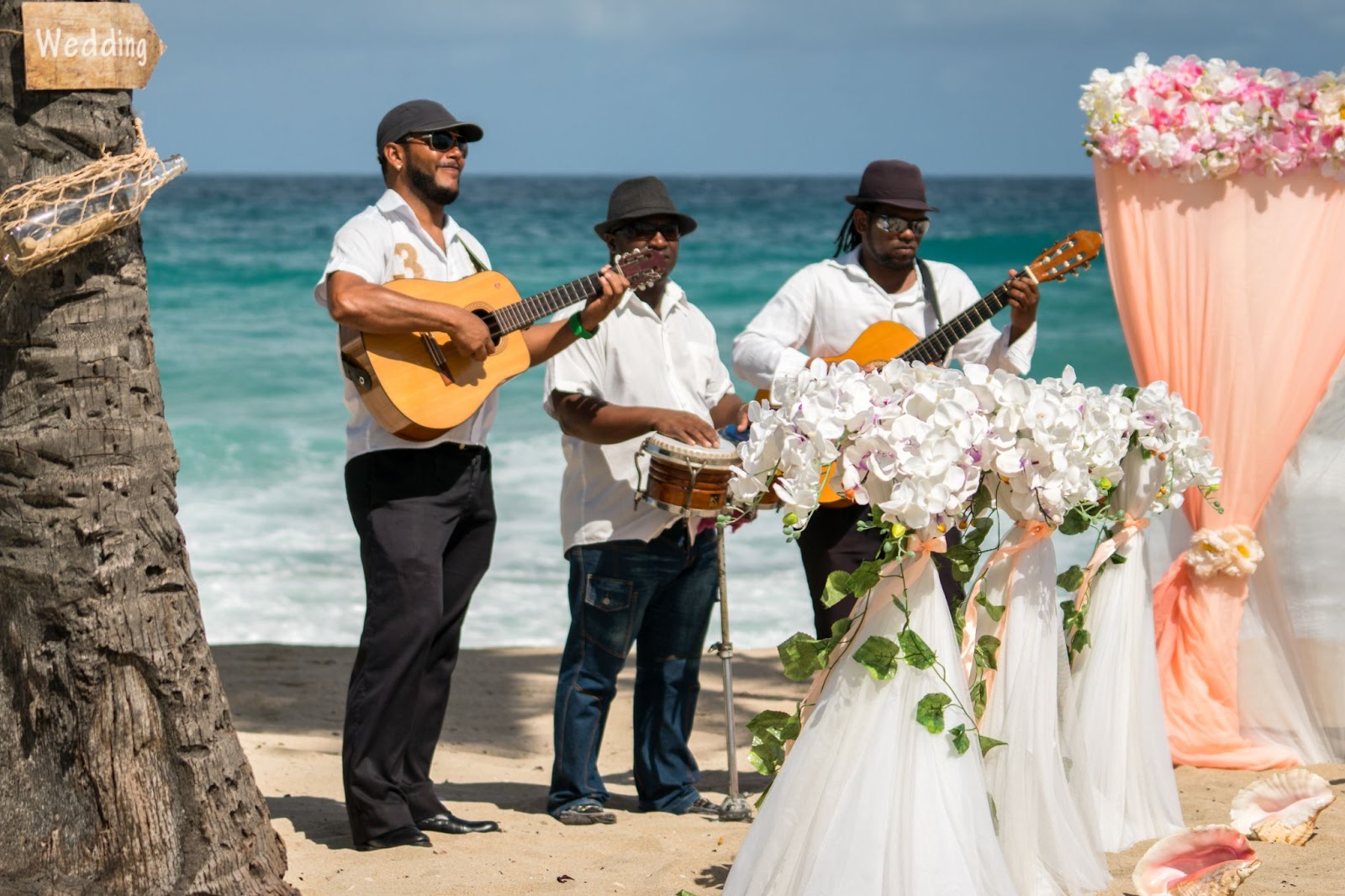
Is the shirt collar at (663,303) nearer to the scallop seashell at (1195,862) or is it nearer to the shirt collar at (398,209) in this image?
the shirt collar at (398,209)

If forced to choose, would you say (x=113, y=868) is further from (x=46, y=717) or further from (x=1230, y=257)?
(x=1230, y=257)

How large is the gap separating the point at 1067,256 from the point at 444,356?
216 cm

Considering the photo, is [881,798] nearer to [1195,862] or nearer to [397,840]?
[1195,862]

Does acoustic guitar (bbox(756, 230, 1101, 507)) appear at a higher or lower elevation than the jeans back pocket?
higher

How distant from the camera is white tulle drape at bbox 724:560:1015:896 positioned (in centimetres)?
326

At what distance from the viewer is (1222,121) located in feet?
17.5

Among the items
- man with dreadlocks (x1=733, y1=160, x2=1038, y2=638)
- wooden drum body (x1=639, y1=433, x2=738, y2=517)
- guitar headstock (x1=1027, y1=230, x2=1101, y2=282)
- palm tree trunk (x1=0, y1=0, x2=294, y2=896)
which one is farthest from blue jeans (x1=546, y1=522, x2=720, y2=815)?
palm tree trunk (x1=0, y1=0, x2=294, y2=896)

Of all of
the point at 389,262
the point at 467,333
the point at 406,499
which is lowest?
the point at 406,499

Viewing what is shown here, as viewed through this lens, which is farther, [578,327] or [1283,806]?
[578,327]

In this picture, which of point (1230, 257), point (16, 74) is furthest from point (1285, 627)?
point (16, 74)

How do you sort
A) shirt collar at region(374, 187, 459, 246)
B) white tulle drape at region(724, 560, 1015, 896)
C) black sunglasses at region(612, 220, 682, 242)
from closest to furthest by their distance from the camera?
white tulle drape at region(724, 560, 1015, 896) → shirt collar at region(374, 187, 459, 246) → black sunglasses at region(612, 220, 682, 242)

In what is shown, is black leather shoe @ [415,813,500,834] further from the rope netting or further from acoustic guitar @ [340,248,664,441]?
the rope netting


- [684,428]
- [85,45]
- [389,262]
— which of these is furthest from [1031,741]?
[85,45]

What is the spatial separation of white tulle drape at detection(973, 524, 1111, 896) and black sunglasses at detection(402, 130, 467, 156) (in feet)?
6.97
